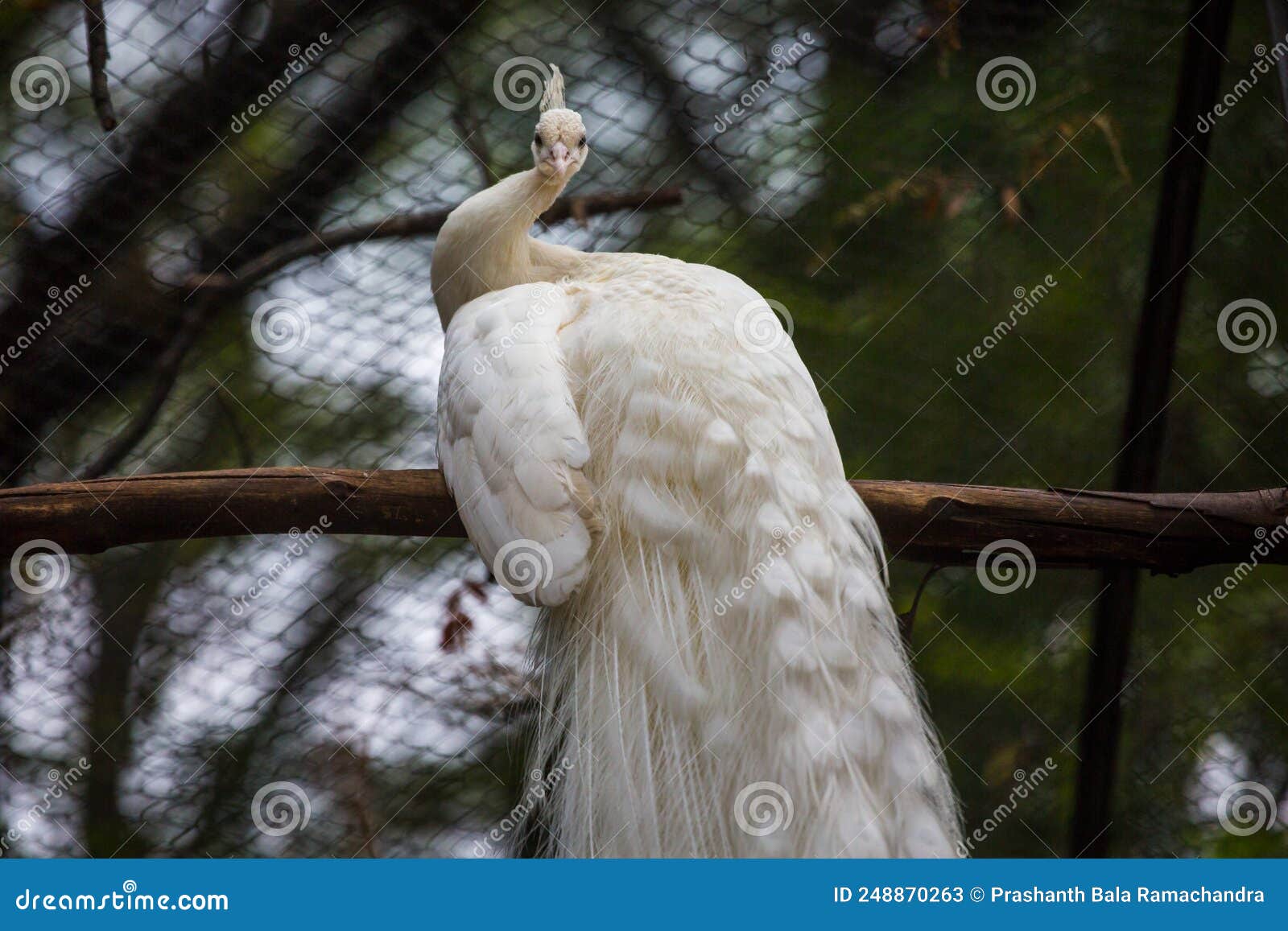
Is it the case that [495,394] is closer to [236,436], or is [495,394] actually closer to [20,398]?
[236,436]

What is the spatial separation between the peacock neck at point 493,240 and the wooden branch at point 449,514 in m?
0.44

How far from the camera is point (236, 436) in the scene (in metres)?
2.10

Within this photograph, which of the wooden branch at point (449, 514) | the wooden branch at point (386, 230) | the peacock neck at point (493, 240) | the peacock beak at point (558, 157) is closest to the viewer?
the wooden branch at point (449, 514)

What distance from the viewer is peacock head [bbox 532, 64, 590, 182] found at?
1657mm

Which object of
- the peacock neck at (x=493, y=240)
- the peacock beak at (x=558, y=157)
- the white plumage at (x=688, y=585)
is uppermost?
the peacock beak at (x=558, y=157)

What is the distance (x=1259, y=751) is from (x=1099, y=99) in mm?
1355

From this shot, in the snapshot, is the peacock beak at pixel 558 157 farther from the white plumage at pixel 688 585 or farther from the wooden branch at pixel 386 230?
the wooden branch at pixel 386 230

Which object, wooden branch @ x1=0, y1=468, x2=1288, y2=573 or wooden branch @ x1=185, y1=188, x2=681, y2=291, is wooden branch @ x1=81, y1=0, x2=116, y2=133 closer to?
wooden branch @ x1=185, y1=188, x2=681, y2=291

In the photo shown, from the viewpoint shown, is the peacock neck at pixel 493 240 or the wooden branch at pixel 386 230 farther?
the wooden branch at pixel 386 230

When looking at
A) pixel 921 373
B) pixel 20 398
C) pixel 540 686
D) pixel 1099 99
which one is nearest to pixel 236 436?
pixel 20 398

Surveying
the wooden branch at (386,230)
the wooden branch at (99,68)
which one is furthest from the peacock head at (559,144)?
the wooden branch at (99,68)

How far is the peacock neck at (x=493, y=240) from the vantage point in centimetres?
176

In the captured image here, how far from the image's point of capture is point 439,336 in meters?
2.21

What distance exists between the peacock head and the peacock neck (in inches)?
1.1
